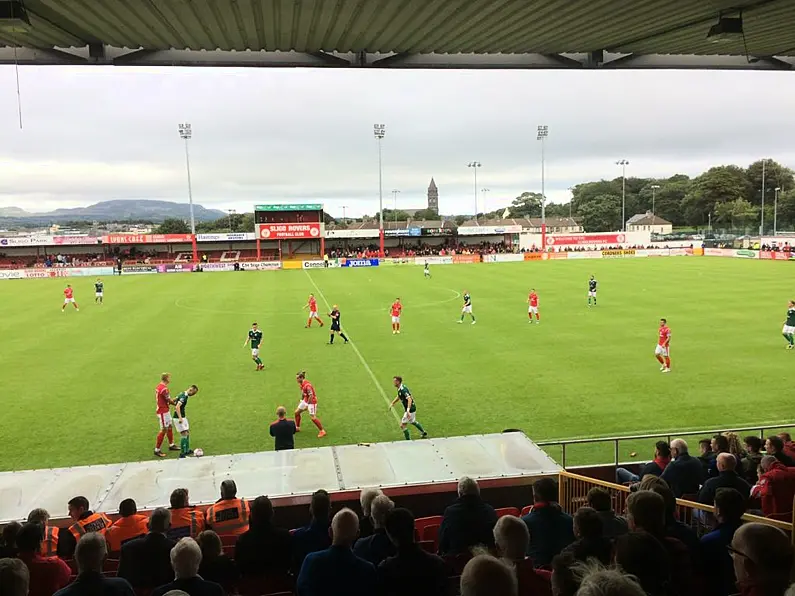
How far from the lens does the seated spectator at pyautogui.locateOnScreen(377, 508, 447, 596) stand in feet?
11.7

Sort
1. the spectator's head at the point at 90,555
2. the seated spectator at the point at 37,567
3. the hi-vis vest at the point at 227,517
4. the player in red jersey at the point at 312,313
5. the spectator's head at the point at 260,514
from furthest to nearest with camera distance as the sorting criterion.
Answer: the player in red jersey at the point at 312,313, the hi-vis vest at the point at 227,517, the spectator's head at the point at 260,514, the seated spectator at the point at 37,567, the spectator's head at the point at 90,555

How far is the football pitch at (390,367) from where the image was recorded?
13.6 m

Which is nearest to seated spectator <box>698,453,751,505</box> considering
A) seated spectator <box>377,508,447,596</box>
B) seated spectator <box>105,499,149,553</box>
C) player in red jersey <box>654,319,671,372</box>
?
seated spectator <box>377,508,447,596</box>

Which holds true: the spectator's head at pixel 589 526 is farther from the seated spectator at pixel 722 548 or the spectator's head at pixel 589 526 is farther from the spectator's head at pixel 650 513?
the seated spectator at pixel 722 548

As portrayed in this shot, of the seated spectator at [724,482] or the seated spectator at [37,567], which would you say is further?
the seated spectator at [724,482]

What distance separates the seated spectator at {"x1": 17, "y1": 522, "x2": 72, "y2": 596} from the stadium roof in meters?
4.72

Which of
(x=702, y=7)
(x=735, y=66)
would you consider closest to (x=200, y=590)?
(x=702, y=7)

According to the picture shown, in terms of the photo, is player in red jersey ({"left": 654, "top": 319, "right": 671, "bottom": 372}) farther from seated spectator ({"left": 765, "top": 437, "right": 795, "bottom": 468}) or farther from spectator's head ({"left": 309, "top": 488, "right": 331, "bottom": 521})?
Result: spectator's head ({"left": 309, "top": 488, "right": 331, "bottom": 521})

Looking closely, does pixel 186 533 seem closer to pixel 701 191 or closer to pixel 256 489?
pixel 256 489

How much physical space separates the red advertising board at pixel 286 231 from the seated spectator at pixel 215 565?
72.5 metres

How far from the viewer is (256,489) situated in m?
8.05

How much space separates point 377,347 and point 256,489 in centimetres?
1442

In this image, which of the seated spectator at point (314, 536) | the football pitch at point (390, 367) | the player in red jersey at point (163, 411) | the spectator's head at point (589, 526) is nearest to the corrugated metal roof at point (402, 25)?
the seated spectator at point (314, 536)

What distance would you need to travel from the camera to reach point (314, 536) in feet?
16.3
